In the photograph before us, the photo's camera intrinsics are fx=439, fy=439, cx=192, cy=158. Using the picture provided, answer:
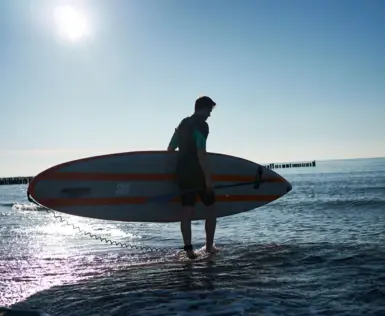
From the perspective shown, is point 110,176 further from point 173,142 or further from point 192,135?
point 192,135

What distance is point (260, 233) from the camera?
8539mm

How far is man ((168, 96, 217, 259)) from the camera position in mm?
5781

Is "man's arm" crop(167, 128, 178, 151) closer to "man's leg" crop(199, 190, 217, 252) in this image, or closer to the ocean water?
"man's leg" crop(199, 190, 217, 252)

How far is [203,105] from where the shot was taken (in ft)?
19.2

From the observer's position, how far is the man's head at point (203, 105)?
586 cm

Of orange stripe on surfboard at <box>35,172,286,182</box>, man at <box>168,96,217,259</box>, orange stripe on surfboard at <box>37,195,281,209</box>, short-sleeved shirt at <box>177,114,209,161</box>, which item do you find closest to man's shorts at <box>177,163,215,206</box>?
man at <box>168,96,217,259</box>

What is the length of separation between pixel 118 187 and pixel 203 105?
1.95 m

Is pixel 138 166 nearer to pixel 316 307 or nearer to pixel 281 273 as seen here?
pixel 281 273

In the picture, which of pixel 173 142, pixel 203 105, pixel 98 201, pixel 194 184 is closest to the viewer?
pixel 203 105

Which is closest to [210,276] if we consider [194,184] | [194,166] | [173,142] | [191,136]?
[194,184]

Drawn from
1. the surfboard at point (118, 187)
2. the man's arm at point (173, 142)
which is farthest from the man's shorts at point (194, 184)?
the surfboard at point (118, 187)

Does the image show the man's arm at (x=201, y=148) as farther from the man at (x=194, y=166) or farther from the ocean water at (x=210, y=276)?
the ocean water at (x=210, y=276)

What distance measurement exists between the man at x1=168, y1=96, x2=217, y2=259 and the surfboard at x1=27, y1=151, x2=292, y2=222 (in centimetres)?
72

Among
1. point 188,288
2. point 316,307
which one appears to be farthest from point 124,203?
point 316,307
